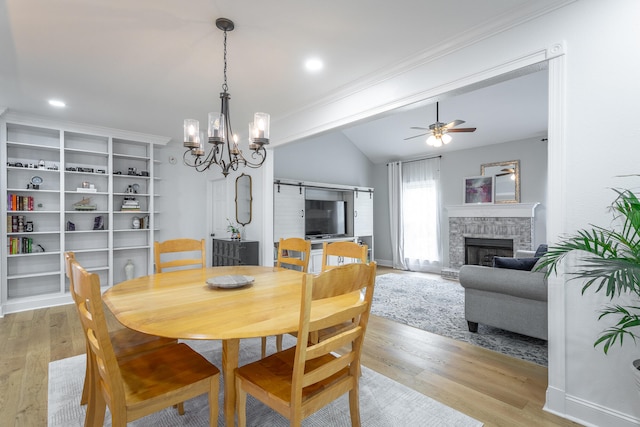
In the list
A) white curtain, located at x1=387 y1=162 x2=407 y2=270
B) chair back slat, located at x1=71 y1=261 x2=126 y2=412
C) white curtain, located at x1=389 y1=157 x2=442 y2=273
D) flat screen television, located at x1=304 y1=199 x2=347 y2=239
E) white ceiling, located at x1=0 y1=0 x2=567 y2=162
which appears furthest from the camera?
white curtain, located at x1=387 y1=162 x2=407 y2=270

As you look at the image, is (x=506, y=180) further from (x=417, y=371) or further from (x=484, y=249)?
(x=417, y=371)

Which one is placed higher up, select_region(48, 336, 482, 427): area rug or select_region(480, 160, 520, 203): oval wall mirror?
select_region(480, 160, 520, 203): oval wall mirror

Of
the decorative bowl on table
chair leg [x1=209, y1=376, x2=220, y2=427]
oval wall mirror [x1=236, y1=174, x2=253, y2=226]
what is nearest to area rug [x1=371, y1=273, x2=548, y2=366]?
the decorative bowl on table

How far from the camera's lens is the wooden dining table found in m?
1.28

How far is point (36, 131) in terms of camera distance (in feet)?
14.2

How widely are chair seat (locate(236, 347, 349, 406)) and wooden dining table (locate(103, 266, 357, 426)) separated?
10cm

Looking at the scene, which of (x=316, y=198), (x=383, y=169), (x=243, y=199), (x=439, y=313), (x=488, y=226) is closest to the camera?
(x=439, y=313)

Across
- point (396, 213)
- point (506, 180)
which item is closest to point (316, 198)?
point (396, 213)

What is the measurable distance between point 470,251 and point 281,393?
5656 millimetres

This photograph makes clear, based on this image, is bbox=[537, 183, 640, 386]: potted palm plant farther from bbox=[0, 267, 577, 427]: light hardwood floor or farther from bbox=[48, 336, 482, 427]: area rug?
bbox=[48, 336, 482, 427]: area rug

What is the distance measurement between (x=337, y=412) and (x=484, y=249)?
506 centimetres

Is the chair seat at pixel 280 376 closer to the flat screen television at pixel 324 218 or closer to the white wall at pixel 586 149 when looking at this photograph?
the white wall at pixel 586 149

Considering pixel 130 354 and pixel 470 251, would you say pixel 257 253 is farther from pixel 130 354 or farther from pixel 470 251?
pixel 470 251

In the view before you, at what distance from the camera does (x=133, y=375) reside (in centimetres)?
145
